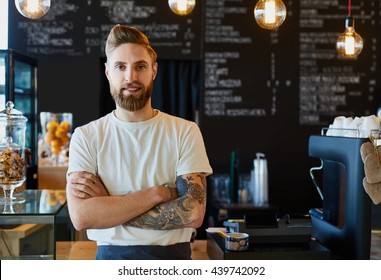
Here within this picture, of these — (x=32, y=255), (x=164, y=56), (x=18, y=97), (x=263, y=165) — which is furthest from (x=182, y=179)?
(x=164, y=56)

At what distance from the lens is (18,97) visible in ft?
10.5

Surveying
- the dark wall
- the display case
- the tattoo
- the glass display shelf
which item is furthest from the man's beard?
the dark wall

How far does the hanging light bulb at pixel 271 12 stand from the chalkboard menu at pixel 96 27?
1.86 m

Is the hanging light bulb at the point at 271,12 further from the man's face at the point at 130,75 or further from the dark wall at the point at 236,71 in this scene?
the dark wall at the point at 236,71

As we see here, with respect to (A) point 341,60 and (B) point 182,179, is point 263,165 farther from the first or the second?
(B) point 182,179

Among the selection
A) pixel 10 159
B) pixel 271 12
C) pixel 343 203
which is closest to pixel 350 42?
pixel 271 12

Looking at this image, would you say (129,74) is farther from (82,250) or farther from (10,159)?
(82,250)

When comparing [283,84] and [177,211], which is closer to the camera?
[177,211]

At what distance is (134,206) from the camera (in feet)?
4.83

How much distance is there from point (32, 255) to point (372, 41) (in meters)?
3.47

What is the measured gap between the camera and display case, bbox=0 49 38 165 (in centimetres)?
290

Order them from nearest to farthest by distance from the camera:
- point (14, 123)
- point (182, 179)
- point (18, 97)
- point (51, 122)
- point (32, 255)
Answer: point (182, 179) → point (32, 255) → point (14, 123) → point (18, 97) → point (51, 122)

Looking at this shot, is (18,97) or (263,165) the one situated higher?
(18,97)

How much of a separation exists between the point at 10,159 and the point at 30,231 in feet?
1.06
